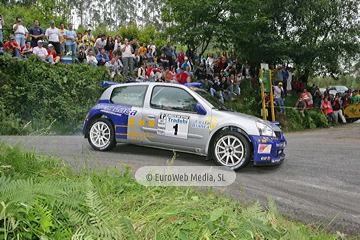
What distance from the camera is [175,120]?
23.6 feet

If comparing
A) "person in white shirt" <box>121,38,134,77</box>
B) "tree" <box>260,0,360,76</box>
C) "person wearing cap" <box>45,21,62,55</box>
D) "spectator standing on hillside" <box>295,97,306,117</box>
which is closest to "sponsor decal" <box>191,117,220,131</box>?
"person in white shirt" <box>121,38,134,77</box>

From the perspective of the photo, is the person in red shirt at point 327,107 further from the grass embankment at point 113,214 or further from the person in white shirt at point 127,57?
the grass embankment at point 113,214

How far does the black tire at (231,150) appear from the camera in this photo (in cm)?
657

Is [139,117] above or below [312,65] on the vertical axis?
below

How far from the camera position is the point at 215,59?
68.2 feet

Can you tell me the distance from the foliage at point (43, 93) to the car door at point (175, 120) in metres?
6.90

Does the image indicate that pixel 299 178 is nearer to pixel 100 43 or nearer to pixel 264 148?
pixel 264 148

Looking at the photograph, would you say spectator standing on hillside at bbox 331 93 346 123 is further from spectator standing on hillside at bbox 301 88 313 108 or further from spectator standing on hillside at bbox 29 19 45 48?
spectator standing on hillside at bbox 29 19 45 48

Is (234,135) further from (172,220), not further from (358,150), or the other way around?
(358,150)

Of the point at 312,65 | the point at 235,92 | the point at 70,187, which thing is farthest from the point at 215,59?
the point at 70,187

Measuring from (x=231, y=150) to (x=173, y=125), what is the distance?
1.37 meters

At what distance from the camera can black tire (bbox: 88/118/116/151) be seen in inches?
310

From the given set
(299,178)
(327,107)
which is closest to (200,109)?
(299,178)

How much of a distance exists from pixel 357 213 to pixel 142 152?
4806mm
